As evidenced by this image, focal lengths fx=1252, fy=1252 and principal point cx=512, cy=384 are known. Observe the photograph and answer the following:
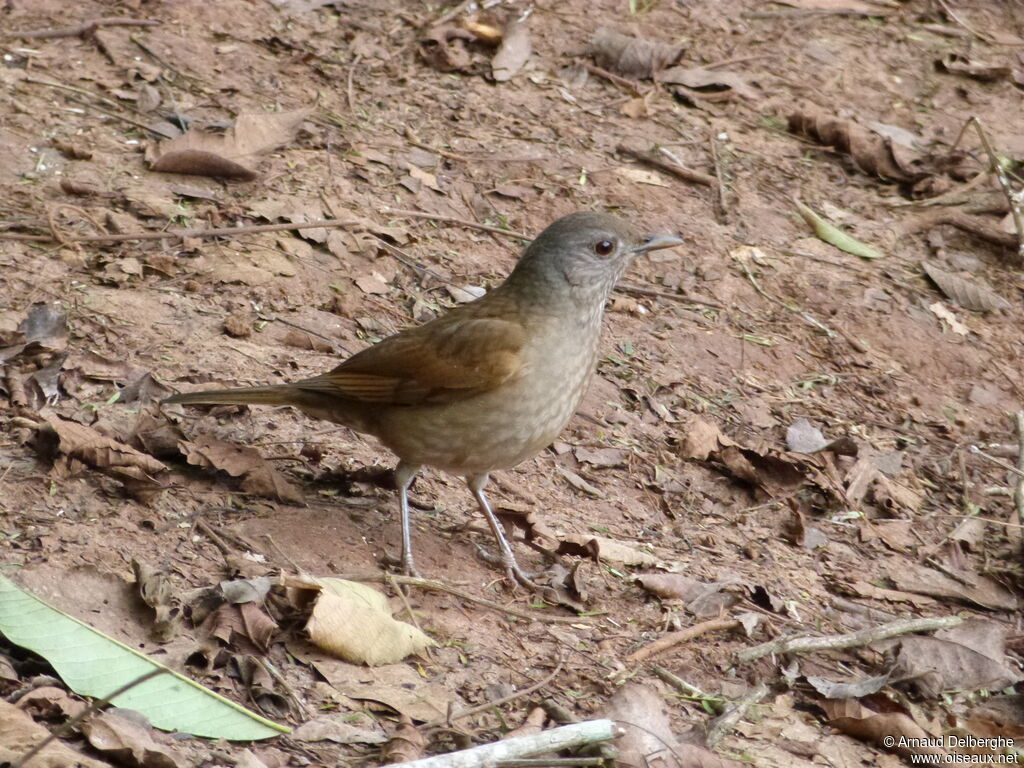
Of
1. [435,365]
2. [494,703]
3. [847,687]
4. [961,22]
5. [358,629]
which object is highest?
[961,22]

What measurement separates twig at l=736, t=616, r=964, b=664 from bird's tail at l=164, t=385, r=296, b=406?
2.17 meters

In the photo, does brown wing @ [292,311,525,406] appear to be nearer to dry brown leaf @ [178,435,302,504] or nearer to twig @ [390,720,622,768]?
dry brown leaf @ [178,435,302,504]

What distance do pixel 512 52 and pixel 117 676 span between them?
21.3 ft

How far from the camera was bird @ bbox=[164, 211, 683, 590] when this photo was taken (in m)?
5.18

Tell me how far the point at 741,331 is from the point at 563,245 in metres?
2.21

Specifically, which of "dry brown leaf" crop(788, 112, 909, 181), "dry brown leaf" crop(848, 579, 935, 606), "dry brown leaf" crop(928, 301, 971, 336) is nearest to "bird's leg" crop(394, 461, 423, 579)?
"dry brown leaf" crop(848, 579, 935, 606)

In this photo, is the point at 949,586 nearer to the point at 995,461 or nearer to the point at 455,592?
the point at 995,461

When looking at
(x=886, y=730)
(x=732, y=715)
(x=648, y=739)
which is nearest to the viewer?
(x=648, y=739)

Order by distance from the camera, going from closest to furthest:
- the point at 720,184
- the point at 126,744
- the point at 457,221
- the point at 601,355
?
1. the point at 126,744
2. the point at 601,355
3. the point at 457,221
4. the point at 720,184

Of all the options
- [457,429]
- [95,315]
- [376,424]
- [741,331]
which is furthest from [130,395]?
[741,331]

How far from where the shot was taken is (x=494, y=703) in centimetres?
425

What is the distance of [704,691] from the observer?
4715 millimetres

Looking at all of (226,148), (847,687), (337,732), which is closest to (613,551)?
(847,687)

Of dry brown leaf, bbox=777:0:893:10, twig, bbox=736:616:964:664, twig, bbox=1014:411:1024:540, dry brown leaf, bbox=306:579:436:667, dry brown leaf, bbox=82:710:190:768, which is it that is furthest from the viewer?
dry brown leaf, bbox=777:0:893:10
